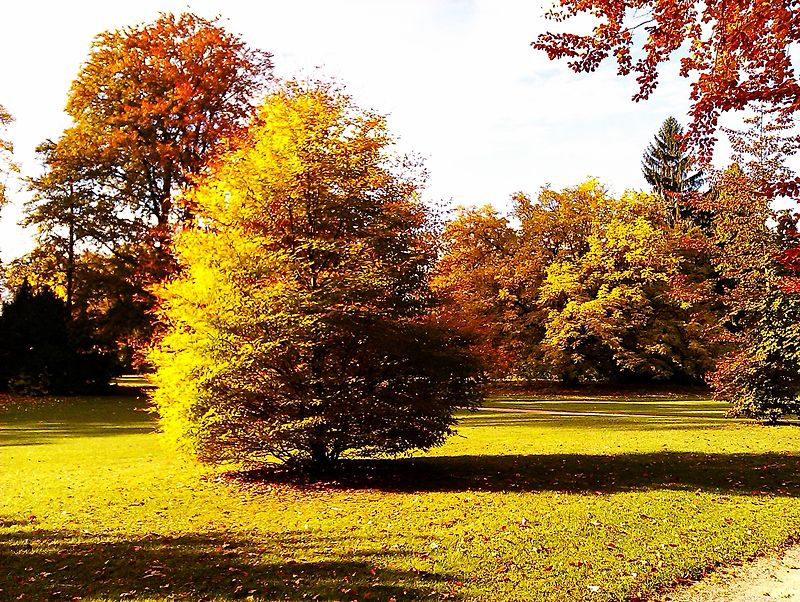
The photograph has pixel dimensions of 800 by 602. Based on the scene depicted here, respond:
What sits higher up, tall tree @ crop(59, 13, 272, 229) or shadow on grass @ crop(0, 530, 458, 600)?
tall tree @ crop(59, 13, 272, 229)

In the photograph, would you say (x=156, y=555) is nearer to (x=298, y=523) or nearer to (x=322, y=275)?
(x=298, y=523)

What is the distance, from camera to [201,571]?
6.29m

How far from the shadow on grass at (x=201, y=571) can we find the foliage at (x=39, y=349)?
2423 centimetres

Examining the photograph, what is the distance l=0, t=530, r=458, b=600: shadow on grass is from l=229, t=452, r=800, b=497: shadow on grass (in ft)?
12.6

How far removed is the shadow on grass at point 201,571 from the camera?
5.69 meters

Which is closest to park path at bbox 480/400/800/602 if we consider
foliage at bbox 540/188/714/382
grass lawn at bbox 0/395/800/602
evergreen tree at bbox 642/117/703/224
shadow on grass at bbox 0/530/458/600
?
grass lawn at bbox 0/395/800/602

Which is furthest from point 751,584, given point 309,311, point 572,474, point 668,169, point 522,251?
point 668,169

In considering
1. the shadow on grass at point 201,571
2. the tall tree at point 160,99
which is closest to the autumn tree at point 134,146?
the tall tree at point 160,99

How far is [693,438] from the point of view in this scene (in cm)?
1686

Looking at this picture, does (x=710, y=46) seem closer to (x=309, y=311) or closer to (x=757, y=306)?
(x=309, y=311)

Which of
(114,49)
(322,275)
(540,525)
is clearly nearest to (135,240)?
(114,49)

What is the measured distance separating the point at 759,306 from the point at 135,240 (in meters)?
25.7

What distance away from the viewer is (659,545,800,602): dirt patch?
5652mm

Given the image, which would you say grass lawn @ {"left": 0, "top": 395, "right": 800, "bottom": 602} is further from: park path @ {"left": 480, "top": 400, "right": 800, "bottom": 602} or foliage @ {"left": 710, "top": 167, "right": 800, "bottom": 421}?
foliage @ {"left": 710, "top": 167, "right": 800, "bottom": 421}
